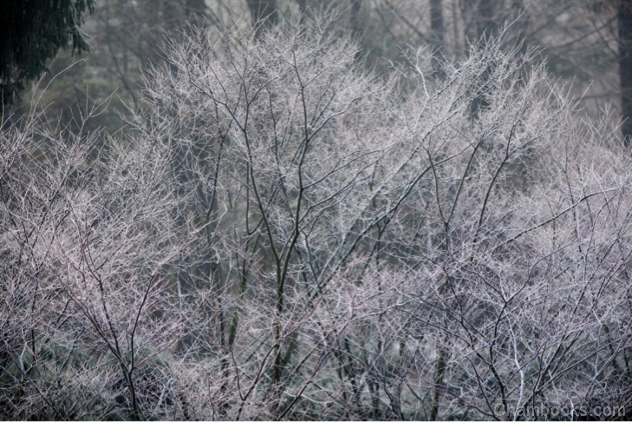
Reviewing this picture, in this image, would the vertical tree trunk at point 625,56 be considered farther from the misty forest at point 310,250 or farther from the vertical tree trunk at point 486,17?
the misty forest at point 310,250

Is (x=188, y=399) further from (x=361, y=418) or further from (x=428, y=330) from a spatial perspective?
(x=428, y=330)

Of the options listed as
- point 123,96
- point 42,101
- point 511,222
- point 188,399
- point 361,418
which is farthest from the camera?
point 123,96

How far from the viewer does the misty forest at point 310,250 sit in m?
6.91

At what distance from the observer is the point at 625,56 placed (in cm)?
1678

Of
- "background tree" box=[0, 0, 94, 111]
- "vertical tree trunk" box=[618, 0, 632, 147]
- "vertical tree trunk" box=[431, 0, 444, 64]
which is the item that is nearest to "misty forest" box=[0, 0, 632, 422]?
"background tree" box=[0, 0, 94, 111]

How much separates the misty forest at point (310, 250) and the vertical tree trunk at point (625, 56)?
21.8 feet

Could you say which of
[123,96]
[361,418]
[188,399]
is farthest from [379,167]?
[123,96]

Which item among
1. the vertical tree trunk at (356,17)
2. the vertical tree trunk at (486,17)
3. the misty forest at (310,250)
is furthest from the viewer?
the vertical tree trunk at (356,17)

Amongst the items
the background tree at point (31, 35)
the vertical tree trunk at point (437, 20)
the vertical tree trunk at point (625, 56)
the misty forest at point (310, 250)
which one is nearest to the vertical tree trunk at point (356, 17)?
the vertical tree trunk at point (437, 20)

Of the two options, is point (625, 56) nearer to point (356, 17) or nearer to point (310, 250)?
point (356, 17)

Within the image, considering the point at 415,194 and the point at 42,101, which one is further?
the point at 42,101

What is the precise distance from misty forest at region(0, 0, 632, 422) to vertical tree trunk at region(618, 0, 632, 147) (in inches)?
261

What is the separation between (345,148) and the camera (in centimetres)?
957

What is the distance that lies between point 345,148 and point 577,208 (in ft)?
11.1
